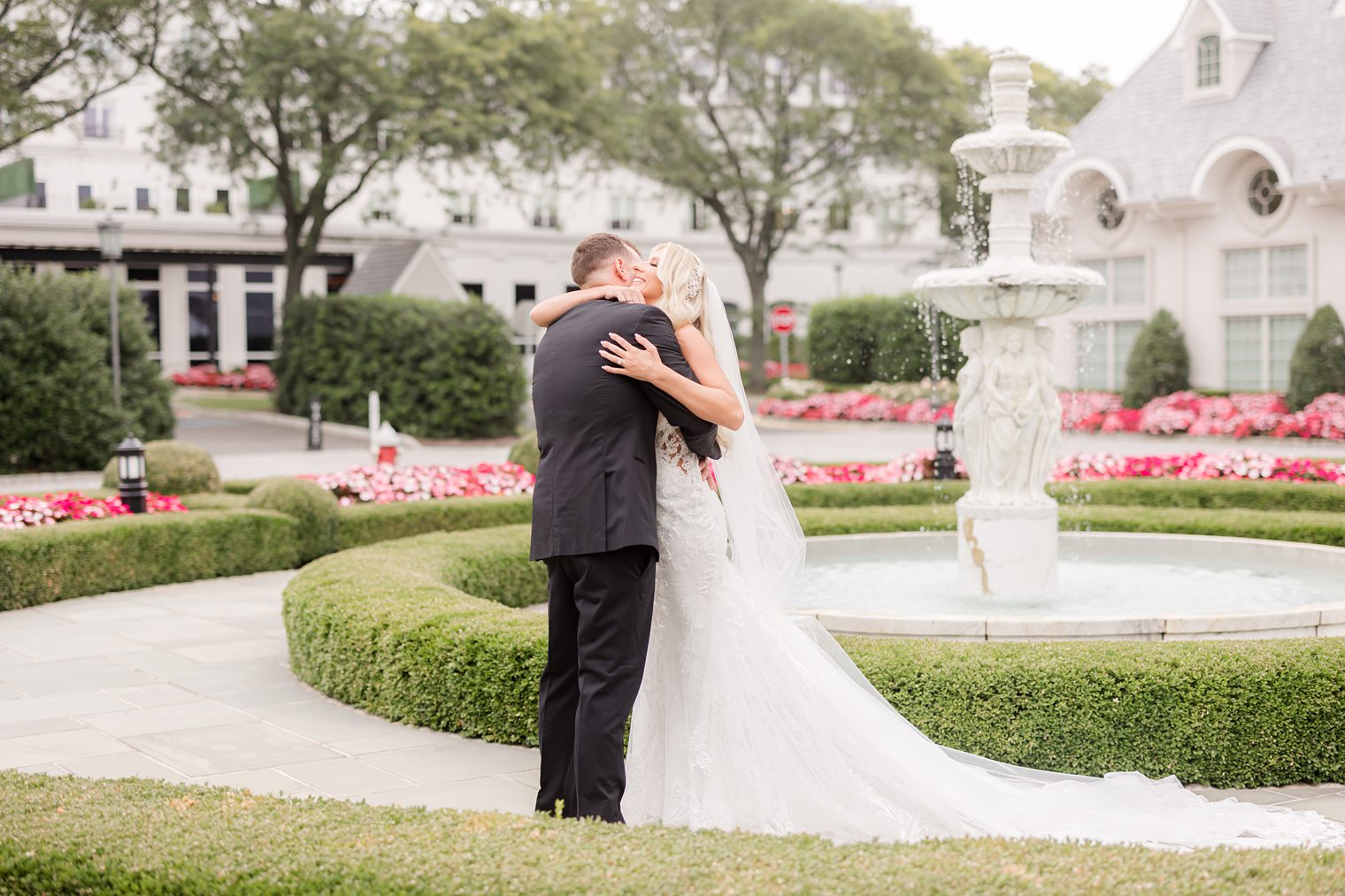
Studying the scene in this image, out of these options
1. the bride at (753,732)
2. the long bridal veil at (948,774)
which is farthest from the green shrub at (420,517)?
the bride at (753,732)

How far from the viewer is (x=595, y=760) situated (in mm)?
4375

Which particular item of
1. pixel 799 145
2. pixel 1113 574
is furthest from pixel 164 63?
pixel 1113 574

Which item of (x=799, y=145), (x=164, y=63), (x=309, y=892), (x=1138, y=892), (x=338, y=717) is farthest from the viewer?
(x=799, y=145)

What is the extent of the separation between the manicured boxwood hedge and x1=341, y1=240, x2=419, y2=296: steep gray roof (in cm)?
3575

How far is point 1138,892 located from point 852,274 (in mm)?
52107

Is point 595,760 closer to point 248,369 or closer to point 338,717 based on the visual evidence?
point 338,717

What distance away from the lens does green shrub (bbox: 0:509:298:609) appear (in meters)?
9.88

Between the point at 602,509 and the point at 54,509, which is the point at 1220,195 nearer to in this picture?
the point at 54,509

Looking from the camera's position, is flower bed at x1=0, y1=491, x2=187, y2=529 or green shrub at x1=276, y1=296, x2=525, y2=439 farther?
green shrub at x1=276, y1=296, x2=525, y2=439

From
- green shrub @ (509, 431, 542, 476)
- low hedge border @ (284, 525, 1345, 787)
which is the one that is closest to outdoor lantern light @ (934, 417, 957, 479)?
green shrub @ (509, 431, 542, 476)

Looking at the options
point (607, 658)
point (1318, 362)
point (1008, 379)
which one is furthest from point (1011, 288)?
point (1318, 362)

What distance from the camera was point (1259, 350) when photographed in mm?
28500

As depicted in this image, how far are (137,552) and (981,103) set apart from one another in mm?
33339

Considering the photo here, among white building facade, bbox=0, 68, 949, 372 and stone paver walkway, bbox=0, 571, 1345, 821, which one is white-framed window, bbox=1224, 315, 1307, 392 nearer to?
white building facade, bbox=0, 68, 949, 372
